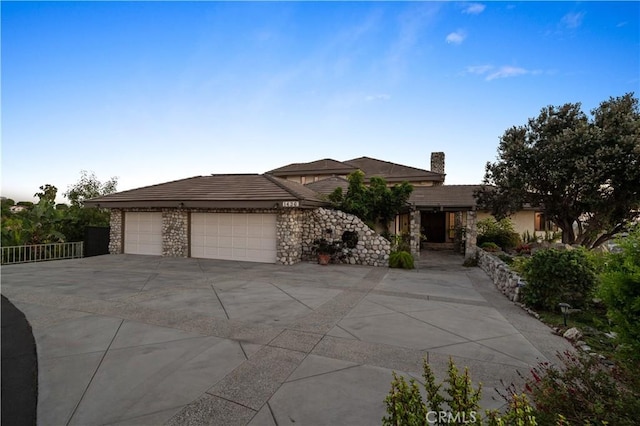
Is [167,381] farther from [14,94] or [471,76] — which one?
[471,76]

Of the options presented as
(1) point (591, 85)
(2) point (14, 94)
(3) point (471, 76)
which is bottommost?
(2) point (14, 94)

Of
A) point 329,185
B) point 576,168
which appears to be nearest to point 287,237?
point 329,185

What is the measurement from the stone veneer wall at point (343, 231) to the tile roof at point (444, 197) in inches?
144

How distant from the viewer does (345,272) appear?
460 inches

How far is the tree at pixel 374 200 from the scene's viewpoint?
47.2 feet

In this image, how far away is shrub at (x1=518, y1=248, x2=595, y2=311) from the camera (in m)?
6.83

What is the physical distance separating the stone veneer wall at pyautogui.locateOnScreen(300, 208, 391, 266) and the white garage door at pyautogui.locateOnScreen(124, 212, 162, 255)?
8.28m

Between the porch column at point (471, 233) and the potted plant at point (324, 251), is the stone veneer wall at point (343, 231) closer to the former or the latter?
the potted plant at point (324, 251)

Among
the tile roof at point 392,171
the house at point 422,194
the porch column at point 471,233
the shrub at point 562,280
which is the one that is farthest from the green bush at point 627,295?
the tile roof at point 392,171

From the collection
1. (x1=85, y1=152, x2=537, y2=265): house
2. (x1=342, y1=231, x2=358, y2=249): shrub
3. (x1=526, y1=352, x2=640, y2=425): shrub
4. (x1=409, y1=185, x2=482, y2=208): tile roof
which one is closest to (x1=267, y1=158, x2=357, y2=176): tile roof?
(x1=85, y1=152, x2=537, y2=265): house

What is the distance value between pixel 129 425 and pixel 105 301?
5618 mm

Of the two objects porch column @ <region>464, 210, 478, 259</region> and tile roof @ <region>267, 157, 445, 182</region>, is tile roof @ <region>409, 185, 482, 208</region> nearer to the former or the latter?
porch column @ <region>464, 210, 478, 259</region>

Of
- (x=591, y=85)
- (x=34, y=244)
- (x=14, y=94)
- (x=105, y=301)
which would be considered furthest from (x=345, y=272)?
(x=34, y=244)

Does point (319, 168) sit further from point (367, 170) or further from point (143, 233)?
point (143, 233)
